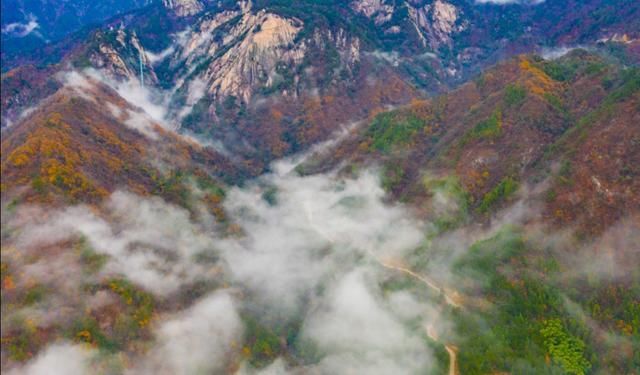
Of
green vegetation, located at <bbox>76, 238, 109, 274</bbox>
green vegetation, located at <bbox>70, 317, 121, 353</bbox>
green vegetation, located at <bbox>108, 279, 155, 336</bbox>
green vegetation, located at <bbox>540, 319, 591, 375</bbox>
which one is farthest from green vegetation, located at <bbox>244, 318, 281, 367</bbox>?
green vegetation, located at <bbox>540, 319, 591, 375</bbox>

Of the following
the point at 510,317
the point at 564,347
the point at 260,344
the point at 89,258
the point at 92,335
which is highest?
the point at 89,258

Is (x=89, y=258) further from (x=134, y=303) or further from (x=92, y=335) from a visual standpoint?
(x=92, y=335)

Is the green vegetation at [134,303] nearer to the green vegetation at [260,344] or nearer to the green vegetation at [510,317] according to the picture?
the green vegetation at [260,344]

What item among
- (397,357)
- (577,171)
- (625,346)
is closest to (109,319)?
(397,357)

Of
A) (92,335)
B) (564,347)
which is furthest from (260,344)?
(564,347)

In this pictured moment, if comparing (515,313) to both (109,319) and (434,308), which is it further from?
(109,319)

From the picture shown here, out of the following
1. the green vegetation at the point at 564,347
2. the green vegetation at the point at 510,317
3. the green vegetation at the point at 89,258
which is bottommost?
the green vegetation at the point at 564,347

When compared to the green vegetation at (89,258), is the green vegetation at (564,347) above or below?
below

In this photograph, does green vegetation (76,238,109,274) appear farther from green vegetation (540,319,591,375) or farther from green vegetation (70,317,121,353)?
green vegetation (540,319,591,375)

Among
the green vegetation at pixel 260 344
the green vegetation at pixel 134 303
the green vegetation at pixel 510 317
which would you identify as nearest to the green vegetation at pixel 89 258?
the green vegetation at pixel 134 303
